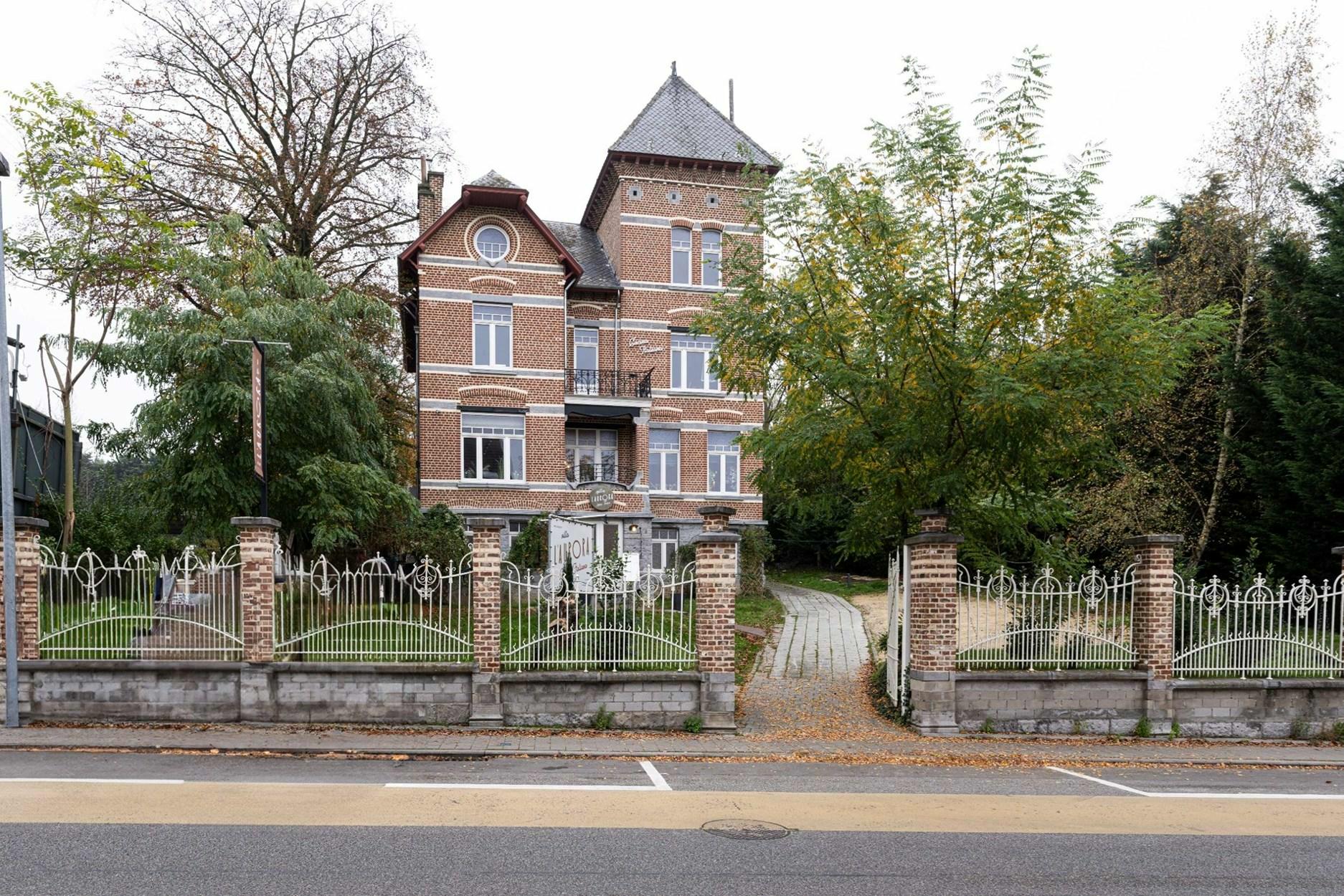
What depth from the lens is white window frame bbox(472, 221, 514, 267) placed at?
27406 millimetres

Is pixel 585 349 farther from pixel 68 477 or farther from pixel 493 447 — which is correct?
pixel 68 477

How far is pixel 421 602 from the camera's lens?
11656 mm

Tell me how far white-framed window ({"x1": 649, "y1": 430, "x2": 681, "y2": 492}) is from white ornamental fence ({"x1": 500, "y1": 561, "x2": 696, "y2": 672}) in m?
17.2

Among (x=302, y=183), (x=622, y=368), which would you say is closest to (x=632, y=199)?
(x=622, y=368)

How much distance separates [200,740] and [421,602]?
9.40 ft

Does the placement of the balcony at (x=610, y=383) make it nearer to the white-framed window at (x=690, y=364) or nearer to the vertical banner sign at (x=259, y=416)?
the white-framed window at (x=690, y=364)

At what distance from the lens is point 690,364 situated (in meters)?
29.6

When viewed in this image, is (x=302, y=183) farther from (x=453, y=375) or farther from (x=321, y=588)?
(x=321, y=588)

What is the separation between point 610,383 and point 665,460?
2.99 m

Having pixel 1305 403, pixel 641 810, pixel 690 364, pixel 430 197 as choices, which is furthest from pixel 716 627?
pixel 430 197

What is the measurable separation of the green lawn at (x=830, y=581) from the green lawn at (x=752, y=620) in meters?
6.61

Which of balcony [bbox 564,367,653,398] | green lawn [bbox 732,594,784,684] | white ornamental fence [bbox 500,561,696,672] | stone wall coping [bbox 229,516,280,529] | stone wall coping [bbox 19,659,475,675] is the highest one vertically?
balcony [bbox 564,367,653,398]

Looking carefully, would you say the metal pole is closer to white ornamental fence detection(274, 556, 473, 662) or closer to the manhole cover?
white ornamental fence detection(274, 556, 473, 662)

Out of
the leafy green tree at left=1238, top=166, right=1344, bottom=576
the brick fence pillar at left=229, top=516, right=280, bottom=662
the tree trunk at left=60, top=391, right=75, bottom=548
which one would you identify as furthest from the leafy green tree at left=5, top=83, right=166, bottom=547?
the leafy green tree at left=1238, top=166, right=1344, bottom=576
